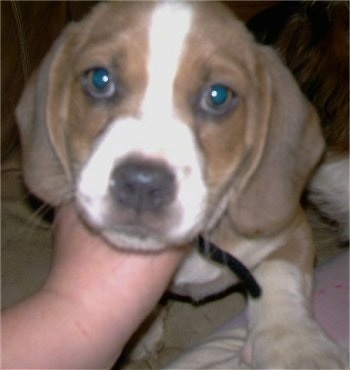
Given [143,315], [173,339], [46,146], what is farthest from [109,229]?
[173,339]

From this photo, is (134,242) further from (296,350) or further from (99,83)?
(296,350)

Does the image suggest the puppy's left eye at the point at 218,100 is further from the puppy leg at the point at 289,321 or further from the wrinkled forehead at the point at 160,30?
the puppy leg at the point at 289,321

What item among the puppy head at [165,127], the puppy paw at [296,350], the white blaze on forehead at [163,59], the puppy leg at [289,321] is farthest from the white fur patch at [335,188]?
the white blaze on forehead at [163,59]

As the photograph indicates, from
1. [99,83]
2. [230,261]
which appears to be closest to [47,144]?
[99,83]

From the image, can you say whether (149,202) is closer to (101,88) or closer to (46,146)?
(101,88)

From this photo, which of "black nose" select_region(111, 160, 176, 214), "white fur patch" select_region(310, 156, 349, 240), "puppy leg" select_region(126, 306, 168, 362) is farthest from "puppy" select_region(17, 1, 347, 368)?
"white fur patch" select_region(310, 156, 349, 240)

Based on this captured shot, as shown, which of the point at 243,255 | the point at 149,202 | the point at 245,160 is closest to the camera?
the point at 149,202

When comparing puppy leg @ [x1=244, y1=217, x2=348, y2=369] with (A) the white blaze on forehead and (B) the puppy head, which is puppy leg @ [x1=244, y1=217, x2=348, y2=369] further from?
(A) the white blaze on forehead
